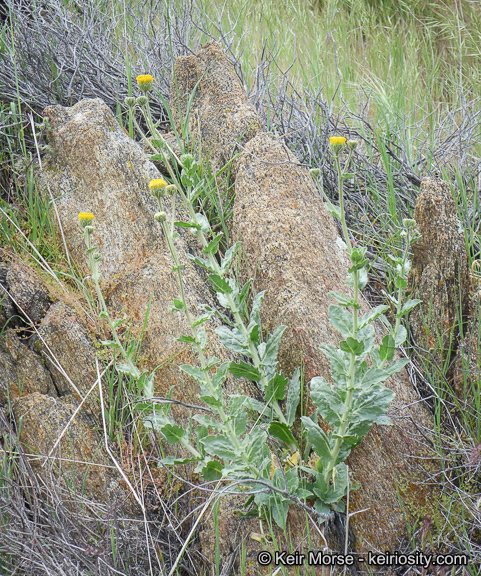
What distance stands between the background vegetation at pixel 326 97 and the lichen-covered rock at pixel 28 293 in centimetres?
12

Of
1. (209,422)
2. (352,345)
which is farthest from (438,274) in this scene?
(209,422)

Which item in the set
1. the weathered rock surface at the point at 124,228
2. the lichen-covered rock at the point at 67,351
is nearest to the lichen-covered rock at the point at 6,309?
the lichen-covered rock at the point at 67,351

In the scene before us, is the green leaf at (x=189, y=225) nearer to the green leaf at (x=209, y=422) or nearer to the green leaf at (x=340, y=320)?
the green leaf at (x=340, y=320)

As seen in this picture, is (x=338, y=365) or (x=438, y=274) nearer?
(x=338, y=365)

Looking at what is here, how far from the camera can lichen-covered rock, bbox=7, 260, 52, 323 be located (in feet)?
7.63

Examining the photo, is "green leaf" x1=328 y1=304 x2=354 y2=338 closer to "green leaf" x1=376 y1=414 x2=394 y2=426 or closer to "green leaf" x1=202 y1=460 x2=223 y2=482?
"green leaf" x1=376 y1=414 x2=394 y2=426

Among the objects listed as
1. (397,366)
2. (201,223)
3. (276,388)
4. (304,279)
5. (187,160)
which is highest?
(187,160)

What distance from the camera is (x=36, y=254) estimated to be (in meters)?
2.52

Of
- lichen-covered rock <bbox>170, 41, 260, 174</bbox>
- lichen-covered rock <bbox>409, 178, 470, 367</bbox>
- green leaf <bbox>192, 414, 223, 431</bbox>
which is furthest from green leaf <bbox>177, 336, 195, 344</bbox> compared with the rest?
lichen-covered rock <bbox>170, 41, 260, 174</bbox>

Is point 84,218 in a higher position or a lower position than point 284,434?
higher

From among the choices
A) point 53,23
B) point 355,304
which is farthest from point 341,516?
point 53,23

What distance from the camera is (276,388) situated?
1.89m

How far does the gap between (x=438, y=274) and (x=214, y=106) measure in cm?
166

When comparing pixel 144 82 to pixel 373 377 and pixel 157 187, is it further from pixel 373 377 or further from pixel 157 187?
pixel 373 377
